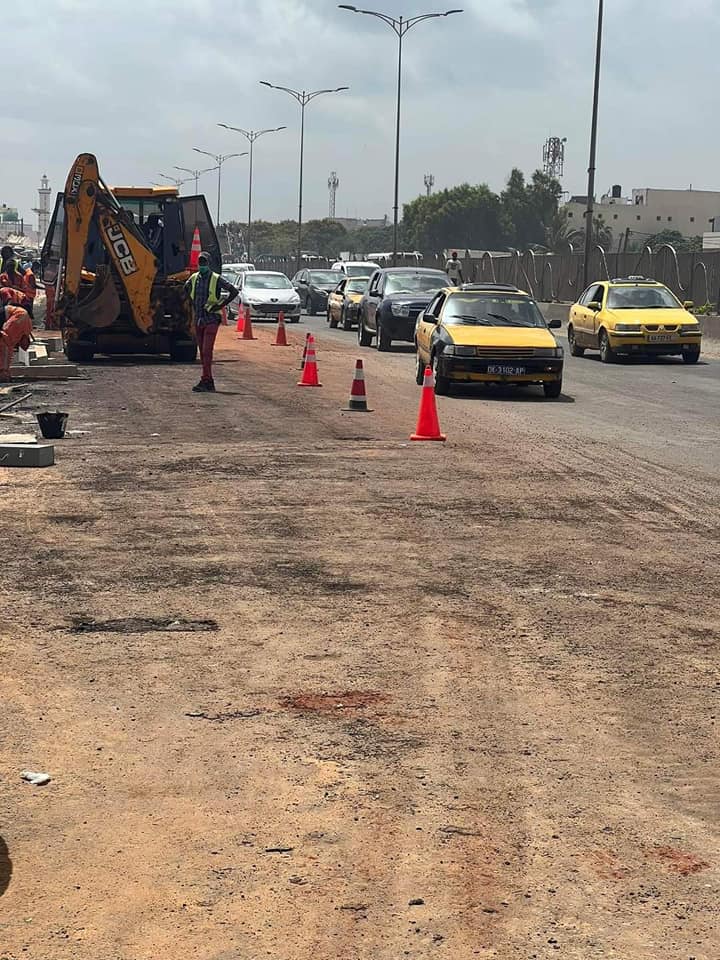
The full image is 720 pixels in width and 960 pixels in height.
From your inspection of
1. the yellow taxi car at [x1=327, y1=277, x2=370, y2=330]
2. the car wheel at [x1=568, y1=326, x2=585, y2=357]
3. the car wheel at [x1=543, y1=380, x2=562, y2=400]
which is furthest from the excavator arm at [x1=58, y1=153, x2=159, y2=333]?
the yellow taxi car at [x1=327, y1=277, x2=370, y2=330]

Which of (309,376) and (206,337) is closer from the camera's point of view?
(206,337)

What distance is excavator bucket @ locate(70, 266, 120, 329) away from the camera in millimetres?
24031

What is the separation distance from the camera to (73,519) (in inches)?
401

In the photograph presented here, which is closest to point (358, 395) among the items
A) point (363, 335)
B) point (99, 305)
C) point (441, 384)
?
point (441, 384)

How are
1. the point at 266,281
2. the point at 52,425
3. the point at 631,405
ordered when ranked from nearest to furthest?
1. the point at 52,425
2. the point at 631,405
3. the point at 266,281

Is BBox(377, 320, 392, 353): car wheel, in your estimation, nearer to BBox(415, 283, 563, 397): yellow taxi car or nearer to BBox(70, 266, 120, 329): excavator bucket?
BBox(70, 266, 120, 329): excavator bucket

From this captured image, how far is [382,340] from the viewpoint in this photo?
1232 inches

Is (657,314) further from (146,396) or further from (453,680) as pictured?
(453,680)

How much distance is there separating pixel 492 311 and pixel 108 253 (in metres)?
6.48

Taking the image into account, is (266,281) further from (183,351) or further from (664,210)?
(664,210)

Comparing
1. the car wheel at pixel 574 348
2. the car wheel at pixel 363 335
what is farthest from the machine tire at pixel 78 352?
the car wheel at pixel 574 348

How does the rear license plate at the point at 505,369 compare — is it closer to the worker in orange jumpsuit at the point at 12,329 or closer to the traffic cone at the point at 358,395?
the traffic cone at the point at 358,395

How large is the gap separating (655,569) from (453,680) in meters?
2.78

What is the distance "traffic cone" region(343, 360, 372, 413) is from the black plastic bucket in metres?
4.07
